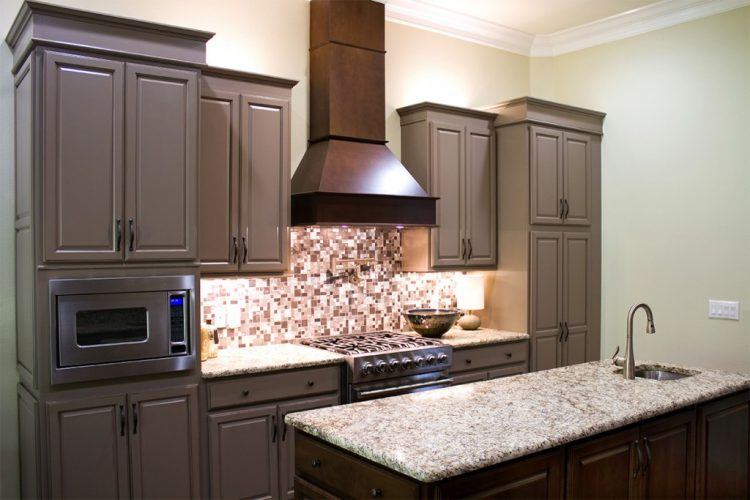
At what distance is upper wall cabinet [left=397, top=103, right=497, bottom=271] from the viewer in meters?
4.93

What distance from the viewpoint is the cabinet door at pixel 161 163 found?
3361 millimetres

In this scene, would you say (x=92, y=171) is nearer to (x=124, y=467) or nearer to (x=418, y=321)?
(x=124, y=467)

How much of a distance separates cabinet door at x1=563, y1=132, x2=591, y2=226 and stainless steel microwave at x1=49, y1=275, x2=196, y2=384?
310 centimetres

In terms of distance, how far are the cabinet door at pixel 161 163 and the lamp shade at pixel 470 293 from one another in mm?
2311

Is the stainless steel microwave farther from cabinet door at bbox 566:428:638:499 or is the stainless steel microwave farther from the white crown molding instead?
the white crown molding

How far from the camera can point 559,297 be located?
527 centimetres

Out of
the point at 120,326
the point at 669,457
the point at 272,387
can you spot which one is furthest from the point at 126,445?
the point at 669,457

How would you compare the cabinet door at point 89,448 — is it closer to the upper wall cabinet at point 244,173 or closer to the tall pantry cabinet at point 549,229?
the upper wall cabinet at point 244,173

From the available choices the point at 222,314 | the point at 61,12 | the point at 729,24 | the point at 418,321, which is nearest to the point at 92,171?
the point at 61,12

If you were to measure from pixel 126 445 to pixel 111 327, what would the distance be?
58 centimetres

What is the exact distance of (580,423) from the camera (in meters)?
2.51

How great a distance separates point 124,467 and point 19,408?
693 mm

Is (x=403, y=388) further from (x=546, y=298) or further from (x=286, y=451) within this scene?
(x=546, y=298)

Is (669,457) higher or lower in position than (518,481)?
lower
